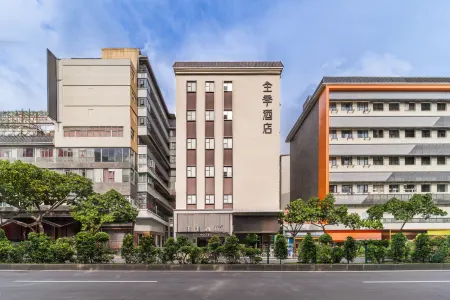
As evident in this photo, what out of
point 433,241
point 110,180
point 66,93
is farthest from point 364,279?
point 66,93

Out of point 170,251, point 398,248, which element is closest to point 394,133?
point 398,248

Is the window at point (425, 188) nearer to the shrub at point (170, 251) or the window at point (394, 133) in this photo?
the window at point (394, 133)

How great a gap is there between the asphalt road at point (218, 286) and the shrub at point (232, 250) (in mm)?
2102

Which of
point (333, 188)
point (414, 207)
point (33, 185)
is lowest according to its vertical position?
point (414, 207)

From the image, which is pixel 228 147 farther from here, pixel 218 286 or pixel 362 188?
pixel 218 286

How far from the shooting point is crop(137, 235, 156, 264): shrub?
807 inches

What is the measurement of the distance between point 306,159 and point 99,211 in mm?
28876

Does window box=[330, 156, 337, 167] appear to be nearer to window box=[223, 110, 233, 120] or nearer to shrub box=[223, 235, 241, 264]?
window box=[223, 110, 233, 120]

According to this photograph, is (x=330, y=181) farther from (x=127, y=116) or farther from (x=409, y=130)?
(x=127, y=116)

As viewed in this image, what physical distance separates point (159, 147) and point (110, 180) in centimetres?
1614

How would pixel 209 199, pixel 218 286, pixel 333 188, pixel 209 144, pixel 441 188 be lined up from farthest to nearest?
pixel 441 188, pixel 333 188, pixel 209 144, pixel 209 199, pixel 218 286

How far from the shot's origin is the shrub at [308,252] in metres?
20.6

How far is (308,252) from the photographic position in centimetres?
2058

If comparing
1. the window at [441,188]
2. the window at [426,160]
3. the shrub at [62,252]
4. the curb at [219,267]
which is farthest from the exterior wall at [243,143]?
the window at [441,188]
